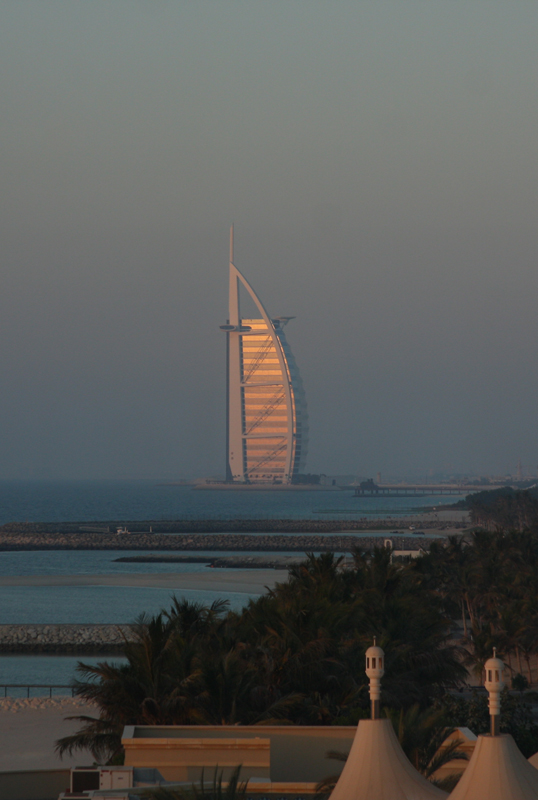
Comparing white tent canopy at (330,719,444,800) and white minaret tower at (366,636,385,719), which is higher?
white minaret tower at (366,636,385,719)

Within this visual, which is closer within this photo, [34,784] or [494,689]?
[494,689]

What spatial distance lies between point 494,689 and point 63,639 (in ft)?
113

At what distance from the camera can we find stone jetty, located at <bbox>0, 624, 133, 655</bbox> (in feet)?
128

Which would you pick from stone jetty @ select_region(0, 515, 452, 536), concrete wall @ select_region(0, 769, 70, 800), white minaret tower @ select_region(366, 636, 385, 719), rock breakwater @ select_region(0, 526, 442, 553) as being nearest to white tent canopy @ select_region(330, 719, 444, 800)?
white minaret tower @ select_region(366, 636, 385, 719)

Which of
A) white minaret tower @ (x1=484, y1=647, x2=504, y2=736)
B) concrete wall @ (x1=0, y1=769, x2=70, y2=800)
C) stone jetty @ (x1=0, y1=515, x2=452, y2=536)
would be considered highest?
stone jetty @ (x1=0, y1=515, x2=452, y2=536)

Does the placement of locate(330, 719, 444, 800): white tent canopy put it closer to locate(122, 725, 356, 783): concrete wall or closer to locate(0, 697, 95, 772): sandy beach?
locate(122, 725, 356, 783): concrete wall

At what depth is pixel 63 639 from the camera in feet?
133

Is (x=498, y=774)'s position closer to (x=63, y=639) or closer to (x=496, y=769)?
(x=496, y=769)

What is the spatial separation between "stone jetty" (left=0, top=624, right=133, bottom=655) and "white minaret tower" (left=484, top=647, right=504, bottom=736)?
31.0m

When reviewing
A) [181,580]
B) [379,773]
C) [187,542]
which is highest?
[187,542]

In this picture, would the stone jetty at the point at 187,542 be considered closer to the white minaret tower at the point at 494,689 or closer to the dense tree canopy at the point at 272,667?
the dense tree canopy at the point at 272,667

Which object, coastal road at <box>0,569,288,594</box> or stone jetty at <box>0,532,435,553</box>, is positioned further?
stone jetty at <box>0,532,435,553</box>

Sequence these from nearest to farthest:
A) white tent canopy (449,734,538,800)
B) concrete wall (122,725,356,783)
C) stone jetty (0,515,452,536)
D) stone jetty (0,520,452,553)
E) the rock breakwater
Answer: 1. white tent canopy (449,734,538,800)
2. concrete wall (122,725,356,783)
3. the rock breakwater
4. stone jetty (0,520,452,553)
5. stone jetty (0,515,452,536)

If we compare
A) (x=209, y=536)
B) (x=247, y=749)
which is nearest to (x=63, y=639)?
(x=247, y=749)
